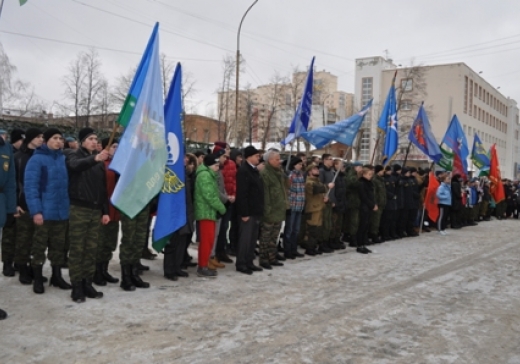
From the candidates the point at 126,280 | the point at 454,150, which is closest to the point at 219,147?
the point at 126,280

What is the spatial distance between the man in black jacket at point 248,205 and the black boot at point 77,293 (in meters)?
2.72

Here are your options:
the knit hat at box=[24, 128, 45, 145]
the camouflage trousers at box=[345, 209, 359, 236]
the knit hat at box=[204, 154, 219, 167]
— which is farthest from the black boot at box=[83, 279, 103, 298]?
the camouflage trousers at box=[345, 209, 359, 236]

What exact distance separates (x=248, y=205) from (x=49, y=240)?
2982mm

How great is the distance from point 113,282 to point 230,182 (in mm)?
2773

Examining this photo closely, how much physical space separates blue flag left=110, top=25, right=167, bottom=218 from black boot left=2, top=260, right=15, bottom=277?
2.18 meters

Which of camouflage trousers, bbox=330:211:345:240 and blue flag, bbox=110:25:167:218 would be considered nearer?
blue flag, bbox=110:25:167:218

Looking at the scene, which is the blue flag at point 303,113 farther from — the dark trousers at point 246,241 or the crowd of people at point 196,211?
the dark trousers at point 246,241

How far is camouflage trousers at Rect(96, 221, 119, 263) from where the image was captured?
637 cm

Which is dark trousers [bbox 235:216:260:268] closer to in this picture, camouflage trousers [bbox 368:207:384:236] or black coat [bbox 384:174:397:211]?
camouflage trousers [bbox 368:207:384:236]

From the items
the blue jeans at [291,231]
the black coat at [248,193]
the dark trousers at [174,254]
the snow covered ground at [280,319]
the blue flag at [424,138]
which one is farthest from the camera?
the blue flag at [424,138]

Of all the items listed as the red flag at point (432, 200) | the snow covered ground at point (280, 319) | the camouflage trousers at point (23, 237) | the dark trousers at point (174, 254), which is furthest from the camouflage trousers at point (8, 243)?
the red flag at point (432, 200)

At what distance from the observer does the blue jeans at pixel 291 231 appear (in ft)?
29.5

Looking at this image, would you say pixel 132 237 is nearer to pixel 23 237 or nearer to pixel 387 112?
pixel 23 237

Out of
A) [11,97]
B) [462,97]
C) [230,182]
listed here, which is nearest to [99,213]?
[230,182]
